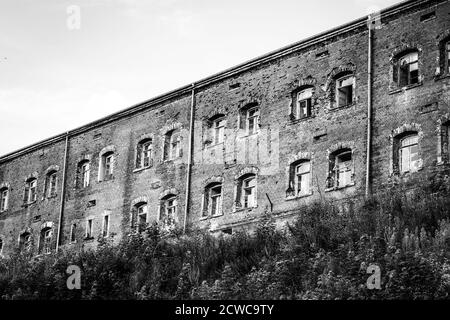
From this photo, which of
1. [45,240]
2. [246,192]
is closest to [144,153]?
[246,192]

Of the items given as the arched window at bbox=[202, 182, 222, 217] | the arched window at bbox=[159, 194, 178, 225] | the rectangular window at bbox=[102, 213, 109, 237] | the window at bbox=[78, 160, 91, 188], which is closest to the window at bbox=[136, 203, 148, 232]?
the arched window at bbox=[159, 194, 178, 225]

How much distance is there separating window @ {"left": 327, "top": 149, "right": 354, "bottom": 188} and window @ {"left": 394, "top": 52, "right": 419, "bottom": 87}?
9.30 ft

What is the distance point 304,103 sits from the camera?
1200 inches

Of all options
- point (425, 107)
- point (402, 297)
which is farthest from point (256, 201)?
point (402, 297)

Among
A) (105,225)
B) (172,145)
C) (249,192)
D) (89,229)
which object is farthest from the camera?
(89,229)

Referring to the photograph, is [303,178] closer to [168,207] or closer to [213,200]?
[213,200]

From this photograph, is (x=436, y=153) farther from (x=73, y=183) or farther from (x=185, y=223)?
(x=73, y=183)

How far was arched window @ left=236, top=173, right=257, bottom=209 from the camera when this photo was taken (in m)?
30.8

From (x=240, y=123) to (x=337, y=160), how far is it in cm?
479

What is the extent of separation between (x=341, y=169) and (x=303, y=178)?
1554mm

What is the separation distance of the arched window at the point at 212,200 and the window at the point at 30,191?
11.2 m

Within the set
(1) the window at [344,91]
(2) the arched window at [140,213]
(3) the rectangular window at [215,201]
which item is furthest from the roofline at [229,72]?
(3) the rectangular window at [215,201]

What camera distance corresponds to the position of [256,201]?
30.5 meters

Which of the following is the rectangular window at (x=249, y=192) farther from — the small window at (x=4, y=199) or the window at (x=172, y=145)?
the small window at (x=4, y=199)
